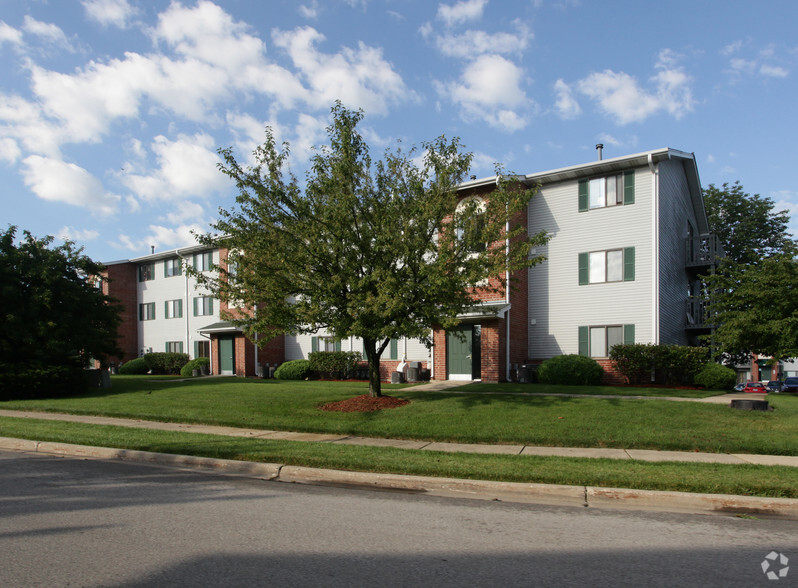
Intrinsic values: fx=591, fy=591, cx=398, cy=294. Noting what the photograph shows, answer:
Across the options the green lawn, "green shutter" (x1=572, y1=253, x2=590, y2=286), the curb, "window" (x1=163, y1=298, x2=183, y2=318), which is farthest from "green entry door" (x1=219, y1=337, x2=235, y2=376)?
the curb

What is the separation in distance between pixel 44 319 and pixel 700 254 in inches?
1087

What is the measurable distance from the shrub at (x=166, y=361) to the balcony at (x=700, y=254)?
2800cm

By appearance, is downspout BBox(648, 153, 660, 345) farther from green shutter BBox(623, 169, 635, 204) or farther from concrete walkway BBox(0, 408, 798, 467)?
concrete walkway BBox(0, 408, 798, 467)

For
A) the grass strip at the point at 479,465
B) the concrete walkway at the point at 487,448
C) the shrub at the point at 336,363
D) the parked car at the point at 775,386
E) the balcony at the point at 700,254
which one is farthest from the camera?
the parked car at the point at 775,386

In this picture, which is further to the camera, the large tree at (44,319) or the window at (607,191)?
the window at (607,191)

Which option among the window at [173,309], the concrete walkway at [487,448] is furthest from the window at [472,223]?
the window at [173,309]

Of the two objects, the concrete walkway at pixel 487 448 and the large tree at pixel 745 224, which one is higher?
the large tree at pixel 745 224

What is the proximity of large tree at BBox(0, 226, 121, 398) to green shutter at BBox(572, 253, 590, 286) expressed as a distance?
727 inches

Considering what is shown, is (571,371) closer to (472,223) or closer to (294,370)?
(472,223)

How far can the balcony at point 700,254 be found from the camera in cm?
2562

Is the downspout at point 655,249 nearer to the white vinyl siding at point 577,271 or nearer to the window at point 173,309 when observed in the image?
the white vinyl siding at point 577,271

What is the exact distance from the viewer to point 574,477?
759cm

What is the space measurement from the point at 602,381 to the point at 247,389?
515 inches

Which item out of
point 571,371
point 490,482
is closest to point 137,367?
point 571,371
